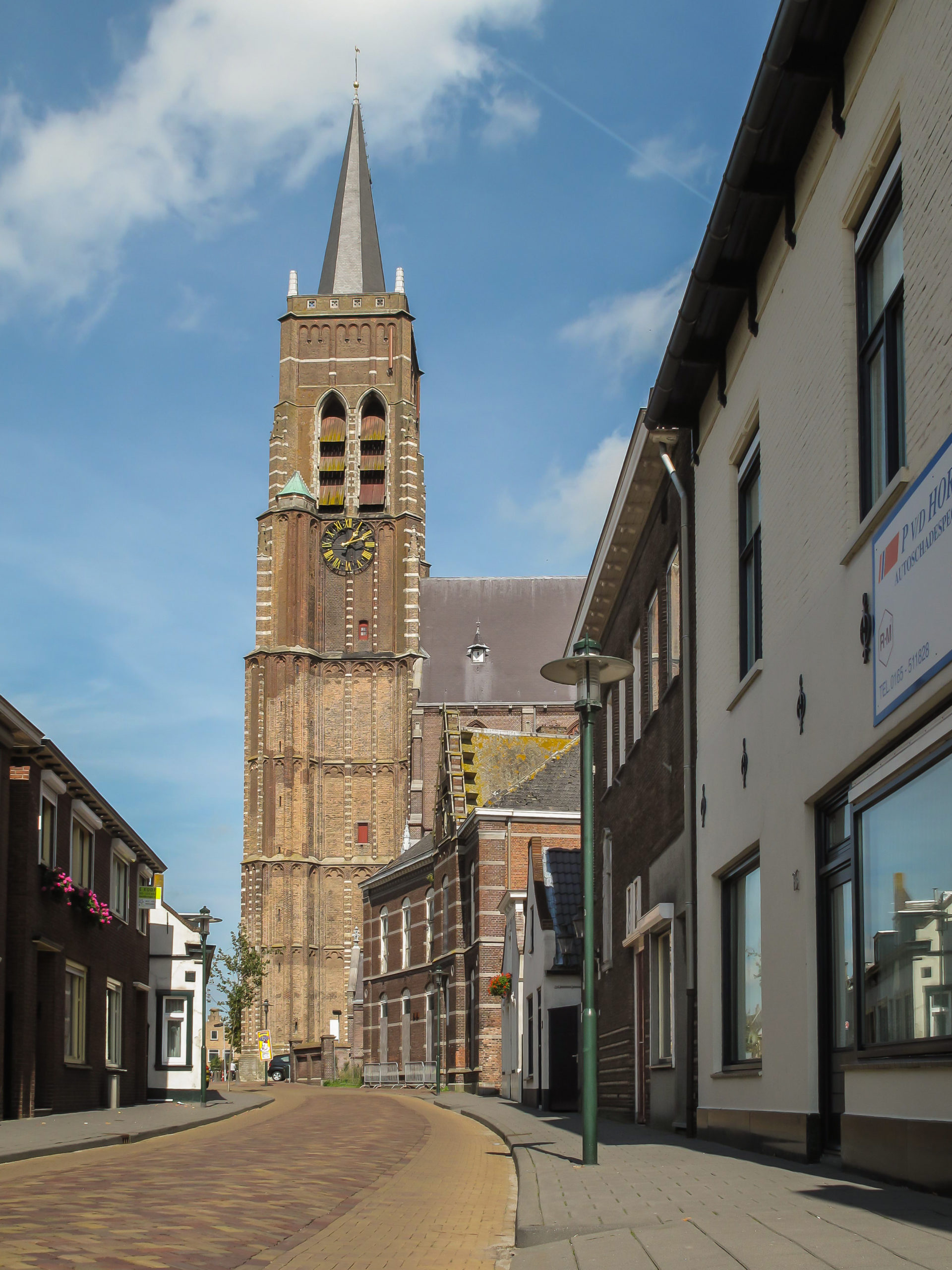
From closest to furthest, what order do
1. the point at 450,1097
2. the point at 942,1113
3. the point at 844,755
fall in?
the point at 942,1113 → the point at 844,755 → the point at 450,1097

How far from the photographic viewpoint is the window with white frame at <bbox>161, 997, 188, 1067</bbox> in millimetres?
35062

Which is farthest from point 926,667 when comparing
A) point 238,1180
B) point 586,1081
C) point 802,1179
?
point 238,1180

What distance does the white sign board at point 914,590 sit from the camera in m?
7.52

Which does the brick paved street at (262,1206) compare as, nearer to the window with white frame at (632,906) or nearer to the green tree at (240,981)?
the window with white frame at (632,906)

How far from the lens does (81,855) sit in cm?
2764

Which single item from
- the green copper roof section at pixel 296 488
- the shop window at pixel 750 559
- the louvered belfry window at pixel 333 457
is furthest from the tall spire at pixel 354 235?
the shop window at pixel 750 559

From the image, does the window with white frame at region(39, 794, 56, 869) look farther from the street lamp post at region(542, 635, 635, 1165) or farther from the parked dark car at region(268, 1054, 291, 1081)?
the parked dark car at region(268, 1054, 291, 1081)

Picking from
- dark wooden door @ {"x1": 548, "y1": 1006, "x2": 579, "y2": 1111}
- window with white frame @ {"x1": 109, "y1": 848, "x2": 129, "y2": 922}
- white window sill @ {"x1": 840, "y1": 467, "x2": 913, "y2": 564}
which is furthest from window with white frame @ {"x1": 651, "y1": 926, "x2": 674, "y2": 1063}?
window with white frame @ {"x1": 109, "y1": 848, "x2": 129, "y2": 922}

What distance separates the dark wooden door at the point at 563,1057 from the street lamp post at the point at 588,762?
1482cm

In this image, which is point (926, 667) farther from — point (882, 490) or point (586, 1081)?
point (586, 1081)

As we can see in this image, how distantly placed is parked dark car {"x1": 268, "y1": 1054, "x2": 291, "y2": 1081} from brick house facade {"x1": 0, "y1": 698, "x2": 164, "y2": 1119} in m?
42.2

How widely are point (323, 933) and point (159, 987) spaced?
41.1 metres

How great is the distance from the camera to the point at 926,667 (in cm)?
771

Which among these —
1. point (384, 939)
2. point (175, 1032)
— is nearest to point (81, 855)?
point (175, 1032)
